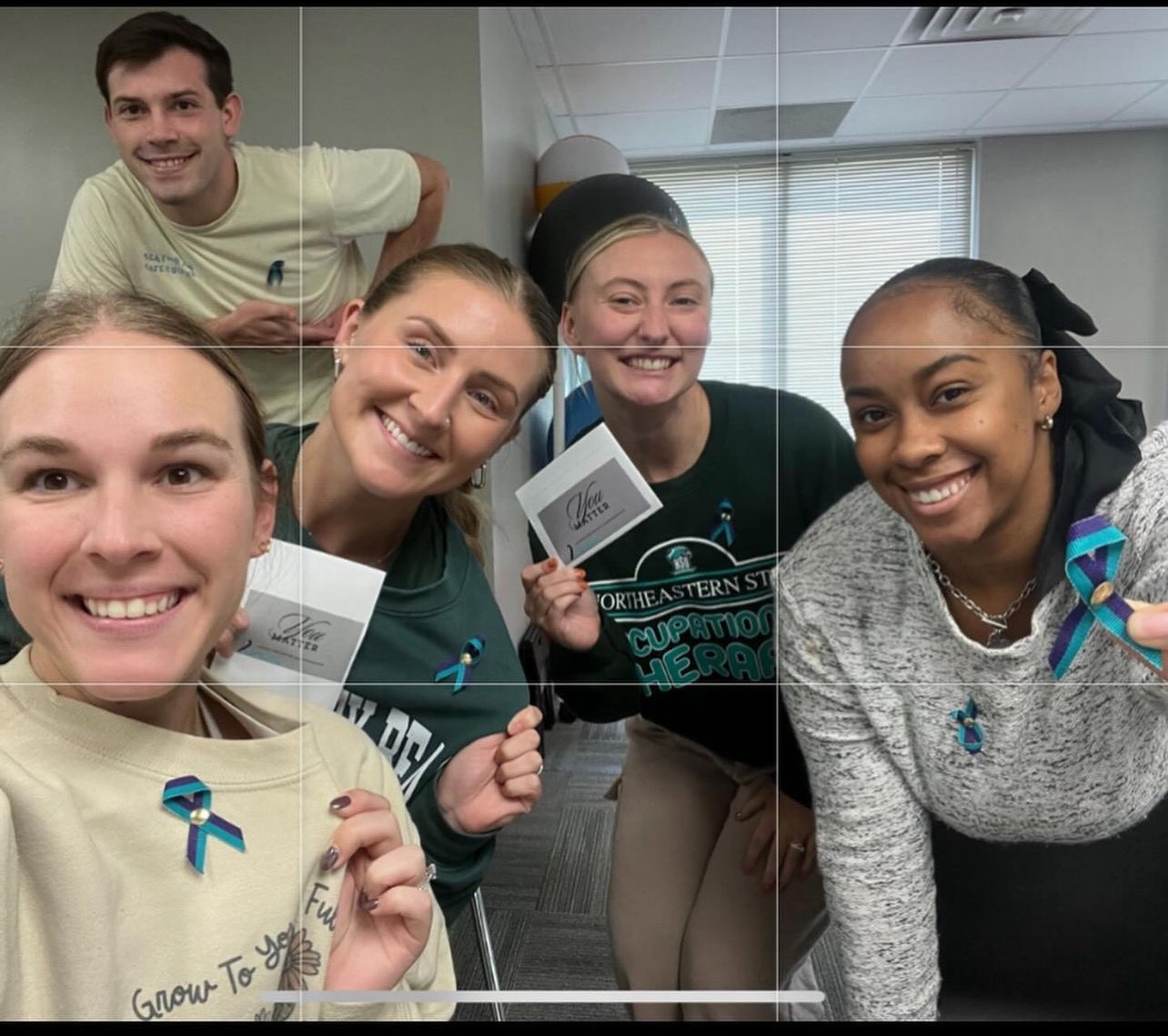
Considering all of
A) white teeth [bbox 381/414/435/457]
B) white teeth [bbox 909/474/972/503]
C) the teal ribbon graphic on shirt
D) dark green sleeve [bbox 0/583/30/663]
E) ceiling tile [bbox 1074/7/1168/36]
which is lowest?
dark green sleeve [bbox 0/583/30/663]

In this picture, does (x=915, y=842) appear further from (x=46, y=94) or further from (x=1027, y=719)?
(x=46, y=94)

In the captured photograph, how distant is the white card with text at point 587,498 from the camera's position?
3.59 feet

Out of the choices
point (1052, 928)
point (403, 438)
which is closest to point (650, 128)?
point (403, 438)

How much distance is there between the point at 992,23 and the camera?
1.05 metres

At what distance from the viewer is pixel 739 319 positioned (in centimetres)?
107

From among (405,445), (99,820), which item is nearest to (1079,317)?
(405,445)

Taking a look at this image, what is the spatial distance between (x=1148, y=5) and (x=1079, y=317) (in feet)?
→ 1.28

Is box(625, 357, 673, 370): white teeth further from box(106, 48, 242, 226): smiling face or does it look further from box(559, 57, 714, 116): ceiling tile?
box(106, 48, 242, 226): smiling face

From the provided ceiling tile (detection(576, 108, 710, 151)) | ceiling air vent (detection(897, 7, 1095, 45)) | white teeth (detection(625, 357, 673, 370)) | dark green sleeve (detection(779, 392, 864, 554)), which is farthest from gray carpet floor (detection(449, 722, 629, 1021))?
ceiling air vent (detection(897, 7, 1095, 45))

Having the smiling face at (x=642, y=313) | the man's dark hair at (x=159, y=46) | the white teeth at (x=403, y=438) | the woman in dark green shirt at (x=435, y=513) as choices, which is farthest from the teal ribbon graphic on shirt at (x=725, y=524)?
the man's dark hair at (x=159, y=46)

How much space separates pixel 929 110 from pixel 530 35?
1.71 feet

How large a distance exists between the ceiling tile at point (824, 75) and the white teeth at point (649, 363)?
1.19ft

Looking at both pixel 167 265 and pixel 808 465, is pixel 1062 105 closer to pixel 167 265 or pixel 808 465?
pixel 808 465

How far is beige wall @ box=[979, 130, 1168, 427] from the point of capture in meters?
1.05
